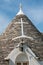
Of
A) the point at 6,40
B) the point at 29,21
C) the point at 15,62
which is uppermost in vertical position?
the point at 29,21

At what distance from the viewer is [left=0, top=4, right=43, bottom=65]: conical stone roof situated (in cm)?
1769

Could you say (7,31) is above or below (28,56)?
above

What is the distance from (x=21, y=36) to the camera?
1800 centimetres

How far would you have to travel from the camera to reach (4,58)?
683 inches

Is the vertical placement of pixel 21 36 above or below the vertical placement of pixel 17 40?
above

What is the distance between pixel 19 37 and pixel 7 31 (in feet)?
4.51

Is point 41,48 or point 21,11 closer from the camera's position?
point 41,48

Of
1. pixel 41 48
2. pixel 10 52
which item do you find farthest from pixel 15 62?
pixel 41 48

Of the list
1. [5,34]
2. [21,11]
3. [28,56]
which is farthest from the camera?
[21,11]

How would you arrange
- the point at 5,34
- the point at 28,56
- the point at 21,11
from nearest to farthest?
1. the point at 28,56
2. the point at 5,34
3. the point at 21,11

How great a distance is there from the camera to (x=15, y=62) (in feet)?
56.9

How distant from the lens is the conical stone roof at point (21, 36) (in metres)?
17.7

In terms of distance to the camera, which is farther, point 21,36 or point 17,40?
point 21,36

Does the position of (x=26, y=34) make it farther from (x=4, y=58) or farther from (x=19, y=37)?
(x=4, y=58)
